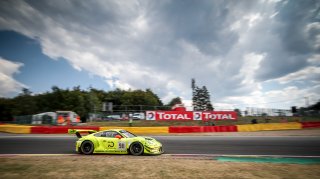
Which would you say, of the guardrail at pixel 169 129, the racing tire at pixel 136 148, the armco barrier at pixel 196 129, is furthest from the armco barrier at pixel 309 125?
the racing tire at pixel 136 148

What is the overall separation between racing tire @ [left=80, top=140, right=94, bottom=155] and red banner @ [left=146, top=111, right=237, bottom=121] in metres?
20.8

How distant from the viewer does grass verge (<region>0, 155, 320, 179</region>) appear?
7209mm

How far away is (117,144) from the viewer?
11.2m

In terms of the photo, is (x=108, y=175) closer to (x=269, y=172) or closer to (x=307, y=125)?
(x=269, y=172)

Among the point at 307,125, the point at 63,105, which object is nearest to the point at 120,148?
the point at 307,125

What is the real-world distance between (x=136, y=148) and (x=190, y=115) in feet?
75.4

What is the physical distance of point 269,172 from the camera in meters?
7.59

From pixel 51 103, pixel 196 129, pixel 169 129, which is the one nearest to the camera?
pixel 169 129

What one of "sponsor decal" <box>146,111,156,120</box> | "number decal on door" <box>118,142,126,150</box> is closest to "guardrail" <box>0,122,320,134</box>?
"sponsor decal" <box>146,111,156,120</box>

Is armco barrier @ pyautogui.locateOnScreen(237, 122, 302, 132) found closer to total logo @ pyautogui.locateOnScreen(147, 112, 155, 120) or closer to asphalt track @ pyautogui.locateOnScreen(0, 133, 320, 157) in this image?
asphalt track @ pyautogui.locateOnScreen(0, 133, 320, 157)

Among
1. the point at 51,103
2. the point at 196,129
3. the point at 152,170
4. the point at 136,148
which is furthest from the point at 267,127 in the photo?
the point at 51,103

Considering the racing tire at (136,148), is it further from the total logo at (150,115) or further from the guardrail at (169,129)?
the total logo at (150,115)

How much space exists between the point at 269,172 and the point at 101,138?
699cm

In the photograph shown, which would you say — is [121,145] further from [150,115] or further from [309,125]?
[309,125]
